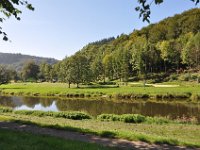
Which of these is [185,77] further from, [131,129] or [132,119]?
[131,129]

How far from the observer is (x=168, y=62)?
124875mm

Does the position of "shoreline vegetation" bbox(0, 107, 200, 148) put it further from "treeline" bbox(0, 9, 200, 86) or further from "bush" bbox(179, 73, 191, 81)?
"treeline" bbox(0, 9, 200, 86)

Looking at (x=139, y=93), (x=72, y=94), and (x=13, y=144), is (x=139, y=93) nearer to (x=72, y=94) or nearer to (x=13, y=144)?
(x=72, y=94)

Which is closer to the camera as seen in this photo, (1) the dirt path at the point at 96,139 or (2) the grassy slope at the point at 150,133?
(1) the dirt path at the point at 96,139

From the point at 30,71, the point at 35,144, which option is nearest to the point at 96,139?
the point at 35,144

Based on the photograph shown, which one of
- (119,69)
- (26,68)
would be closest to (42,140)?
(119,69)

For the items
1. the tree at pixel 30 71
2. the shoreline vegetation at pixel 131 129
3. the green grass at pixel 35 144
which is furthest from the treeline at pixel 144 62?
the green grass at pixel 35 144

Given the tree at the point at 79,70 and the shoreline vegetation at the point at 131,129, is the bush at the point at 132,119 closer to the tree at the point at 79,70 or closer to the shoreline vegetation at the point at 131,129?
the shoreline vegetation at the point at 131,129

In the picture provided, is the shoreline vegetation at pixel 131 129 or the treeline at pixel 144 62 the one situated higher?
the treeline at pixel 144 62

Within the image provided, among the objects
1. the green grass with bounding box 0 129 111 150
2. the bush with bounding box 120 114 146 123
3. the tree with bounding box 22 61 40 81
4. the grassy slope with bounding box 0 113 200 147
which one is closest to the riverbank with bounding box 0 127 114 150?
the green grass with bounding box 0 129 111 150

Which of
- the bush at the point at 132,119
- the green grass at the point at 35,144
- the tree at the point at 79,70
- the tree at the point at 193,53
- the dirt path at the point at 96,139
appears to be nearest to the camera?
the green grass at the point at 35,144

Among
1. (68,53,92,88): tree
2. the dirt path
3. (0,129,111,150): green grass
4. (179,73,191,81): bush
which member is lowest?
the dirt path

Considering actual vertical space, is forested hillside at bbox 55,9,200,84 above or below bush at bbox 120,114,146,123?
above

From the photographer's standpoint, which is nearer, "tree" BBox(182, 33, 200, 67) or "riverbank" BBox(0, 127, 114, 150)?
"riverbank" BBox(0, 127, 114, 150)
